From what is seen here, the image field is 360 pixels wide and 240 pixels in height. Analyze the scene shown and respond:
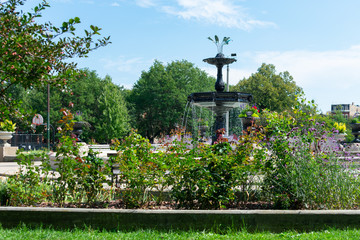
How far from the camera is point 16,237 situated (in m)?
4.71

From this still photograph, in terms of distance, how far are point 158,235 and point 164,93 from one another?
44.8 m

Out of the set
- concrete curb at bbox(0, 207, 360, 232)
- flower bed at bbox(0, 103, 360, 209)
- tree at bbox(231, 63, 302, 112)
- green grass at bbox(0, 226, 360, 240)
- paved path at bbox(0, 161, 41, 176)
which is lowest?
paved path at bbox(0, 161, 41, 176)

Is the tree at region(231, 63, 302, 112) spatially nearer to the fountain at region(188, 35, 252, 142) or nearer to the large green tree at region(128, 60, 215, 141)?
the large green tree at region(128, 60, 215, 141)

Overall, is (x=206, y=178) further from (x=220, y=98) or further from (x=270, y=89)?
(x=270, y=89)

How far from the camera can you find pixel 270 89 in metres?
51.8

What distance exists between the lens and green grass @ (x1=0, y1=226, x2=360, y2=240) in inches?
185

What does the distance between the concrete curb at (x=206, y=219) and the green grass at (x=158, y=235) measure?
4.5 inches

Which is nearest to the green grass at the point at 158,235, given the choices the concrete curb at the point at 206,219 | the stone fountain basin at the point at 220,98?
the concrete curb at the point at 206,219

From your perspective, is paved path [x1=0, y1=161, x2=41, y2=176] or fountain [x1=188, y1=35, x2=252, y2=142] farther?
fountain [x1=188, y1=35, x2=252, y2=142]

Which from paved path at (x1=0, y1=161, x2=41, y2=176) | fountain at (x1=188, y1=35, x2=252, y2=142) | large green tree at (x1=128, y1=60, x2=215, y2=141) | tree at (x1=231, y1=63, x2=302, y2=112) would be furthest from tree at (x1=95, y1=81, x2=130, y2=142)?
fountain at (x1=188, y1=35, x2=252, y2=142)

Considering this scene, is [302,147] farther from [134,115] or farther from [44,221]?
[134,115]

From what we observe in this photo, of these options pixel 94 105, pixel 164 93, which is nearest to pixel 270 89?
pixel 164 93

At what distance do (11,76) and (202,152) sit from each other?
2.98 metres

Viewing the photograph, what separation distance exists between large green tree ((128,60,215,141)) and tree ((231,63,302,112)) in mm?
5776
